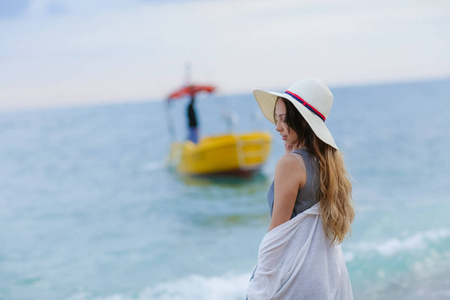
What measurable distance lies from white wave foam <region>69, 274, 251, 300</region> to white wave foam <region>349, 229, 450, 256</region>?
5.79 ft

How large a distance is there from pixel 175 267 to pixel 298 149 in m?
5.29

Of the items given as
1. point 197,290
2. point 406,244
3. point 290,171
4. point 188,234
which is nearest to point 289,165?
point 290,171

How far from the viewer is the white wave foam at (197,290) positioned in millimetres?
5502

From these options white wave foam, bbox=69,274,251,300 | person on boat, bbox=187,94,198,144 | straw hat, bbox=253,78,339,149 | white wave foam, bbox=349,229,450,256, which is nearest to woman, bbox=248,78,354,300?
straw hat, bbox=253,78,339,149

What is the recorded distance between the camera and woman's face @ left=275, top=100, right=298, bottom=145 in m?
2.13

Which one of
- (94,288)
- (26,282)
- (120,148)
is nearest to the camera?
(94,288)

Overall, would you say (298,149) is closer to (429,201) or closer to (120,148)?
(429,201)

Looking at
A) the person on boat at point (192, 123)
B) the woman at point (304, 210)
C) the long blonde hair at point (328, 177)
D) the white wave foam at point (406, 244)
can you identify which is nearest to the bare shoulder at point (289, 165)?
the woman at point (304, 210)

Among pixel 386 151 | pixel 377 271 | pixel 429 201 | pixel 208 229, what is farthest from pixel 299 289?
pixel 386 151

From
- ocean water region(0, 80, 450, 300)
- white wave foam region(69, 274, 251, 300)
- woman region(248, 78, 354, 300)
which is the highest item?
woman region(248, 78, 354, 300)

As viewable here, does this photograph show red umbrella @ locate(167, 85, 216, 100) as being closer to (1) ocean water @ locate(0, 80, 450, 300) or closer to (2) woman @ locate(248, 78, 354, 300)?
(1) ocean water @ locate(0, 80, 450, 300)

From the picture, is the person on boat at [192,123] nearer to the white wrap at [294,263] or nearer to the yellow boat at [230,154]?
the yellow boat at [230,154]

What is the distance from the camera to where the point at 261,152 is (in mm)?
13766

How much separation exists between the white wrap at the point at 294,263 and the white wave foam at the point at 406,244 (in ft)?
15.2
